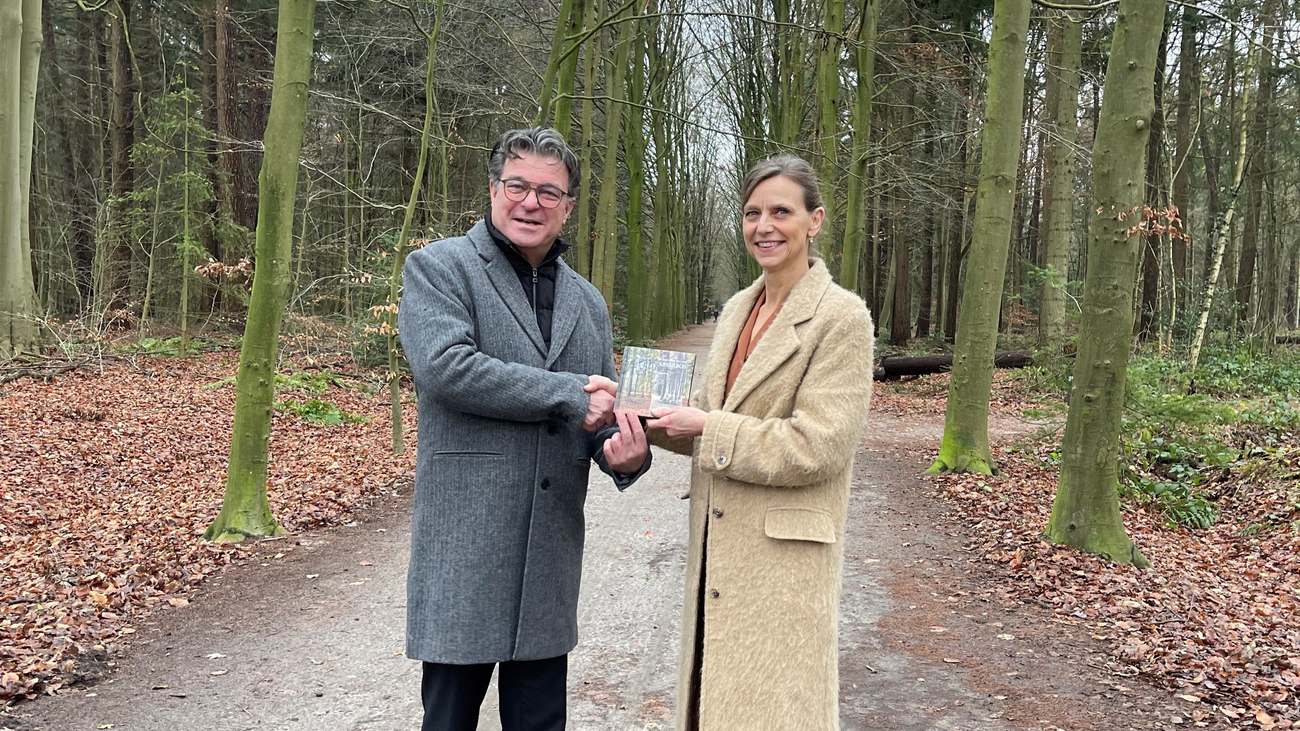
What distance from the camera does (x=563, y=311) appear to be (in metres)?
2.39

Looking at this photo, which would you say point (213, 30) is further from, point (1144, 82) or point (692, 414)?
point (692, 414)

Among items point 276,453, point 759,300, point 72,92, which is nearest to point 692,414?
point 759,300

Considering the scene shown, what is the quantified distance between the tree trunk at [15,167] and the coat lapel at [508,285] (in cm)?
1463

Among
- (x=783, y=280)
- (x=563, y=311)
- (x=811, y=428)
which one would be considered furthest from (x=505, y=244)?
(x=811, y=428)

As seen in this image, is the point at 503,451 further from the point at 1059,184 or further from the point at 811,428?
the point at 1059,184

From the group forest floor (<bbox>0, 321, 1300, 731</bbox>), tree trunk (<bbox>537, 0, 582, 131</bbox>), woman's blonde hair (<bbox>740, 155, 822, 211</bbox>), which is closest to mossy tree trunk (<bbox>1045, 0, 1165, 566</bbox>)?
forest floor (<bbox>0, 321, 1300, 731</bbox>)

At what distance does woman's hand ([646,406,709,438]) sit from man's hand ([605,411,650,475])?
0.05 metres

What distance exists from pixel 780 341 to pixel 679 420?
0.34 m

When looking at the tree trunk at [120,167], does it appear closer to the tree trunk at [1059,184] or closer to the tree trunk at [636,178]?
the tree trunk at [636,178]

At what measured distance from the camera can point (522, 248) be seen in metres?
2.36

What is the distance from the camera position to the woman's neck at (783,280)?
2.34m

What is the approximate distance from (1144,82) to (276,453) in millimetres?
9587

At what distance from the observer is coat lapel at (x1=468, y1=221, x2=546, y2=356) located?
7.55 ft

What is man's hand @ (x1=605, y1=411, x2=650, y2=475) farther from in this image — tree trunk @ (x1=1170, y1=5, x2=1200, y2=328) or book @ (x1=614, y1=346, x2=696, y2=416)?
tree trunk @ (x1=1170, y1=5, x2=1200, y2=328)
